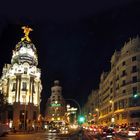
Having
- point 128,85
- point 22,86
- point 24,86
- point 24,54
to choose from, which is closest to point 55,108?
Result: point 24,54

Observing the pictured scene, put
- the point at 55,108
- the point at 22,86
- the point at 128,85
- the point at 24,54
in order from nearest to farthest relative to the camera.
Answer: the point at 128,85 < the point at 22,86 < the point at 24,54 < the point at 55,108

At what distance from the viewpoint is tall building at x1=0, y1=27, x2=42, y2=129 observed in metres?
119

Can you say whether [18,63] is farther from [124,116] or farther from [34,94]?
[124,116]

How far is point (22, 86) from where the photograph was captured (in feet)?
407

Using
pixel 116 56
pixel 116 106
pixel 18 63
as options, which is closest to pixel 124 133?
pixel 116 106

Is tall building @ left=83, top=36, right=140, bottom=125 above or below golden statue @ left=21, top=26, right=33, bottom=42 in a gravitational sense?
below

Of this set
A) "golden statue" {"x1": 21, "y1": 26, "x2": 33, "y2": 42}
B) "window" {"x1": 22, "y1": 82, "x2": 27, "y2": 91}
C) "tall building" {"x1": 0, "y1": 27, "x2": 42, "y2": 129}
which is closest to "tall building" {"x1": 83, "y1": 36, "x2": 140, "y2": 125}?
"tall building" {"x1": 0, "y1": 27, "x2": 42, "y2": 129}

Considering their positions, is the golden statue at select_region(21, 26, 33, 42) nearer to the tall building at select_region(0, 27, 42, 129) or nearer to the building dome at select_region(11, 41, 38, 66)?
the tall building at select_region(0, 27, 42, 129)

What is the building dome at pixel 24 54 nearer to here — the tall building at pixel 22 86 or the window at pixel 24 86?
the tall building at pixel 22 86

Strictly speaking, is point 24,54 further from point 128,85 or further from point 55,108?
point 55,108

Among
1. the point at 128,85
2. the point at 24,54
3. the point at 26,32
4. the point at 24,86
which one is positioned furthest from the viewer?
the point at 26,32

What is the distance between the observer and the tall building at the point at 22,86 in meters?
119

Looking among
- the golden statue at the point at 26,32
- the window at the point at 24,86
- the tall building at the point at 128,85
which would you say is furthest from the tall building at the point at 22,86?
the tall building at the point at 128,85

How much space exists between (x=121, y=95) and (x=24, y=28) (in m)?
64.8
